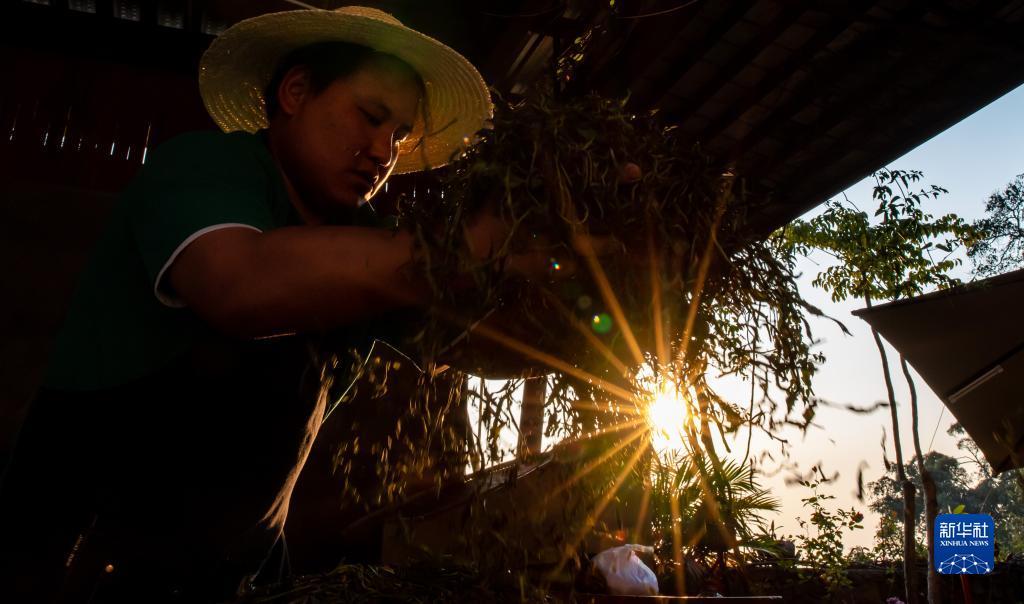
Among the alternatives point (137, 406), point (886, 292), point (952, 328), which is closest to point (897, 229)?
point (886, 292)

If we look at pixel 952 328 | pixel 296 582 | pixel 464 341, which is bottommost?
pixel 296 582

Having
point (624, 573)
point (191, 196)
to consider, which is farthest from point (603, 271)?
point (624, 573)

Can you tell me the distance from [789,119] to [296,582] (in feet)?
13.8

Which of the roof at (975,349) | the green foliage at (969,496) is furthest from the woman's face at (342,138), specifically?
the green foliage at (969,496)

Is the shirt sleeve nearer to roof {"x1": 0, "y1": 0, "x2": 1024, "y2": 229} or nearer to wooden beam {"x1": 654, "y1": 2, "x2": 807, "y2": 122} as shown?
roof {"x1": 0, "y1": 0, "x2": 1024, "y2": 229}

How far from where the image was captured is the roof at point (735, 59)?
3.39 metres

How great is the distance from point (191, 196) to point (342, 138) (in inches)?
14.6

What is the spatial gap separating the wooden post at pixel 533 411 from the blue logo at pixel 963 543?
9.73m

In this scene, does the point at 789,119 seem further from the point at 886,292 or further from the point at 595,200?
the point at 886,292

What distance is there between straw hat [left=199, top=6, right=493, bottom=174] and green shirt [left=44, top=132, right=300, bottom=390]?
0.40 m

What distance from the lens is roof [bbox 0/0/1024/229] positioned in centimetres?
339

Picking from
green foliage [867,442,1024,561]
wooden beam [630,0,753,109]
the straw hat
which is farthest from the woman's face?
green foliage [867,442,1024,561]

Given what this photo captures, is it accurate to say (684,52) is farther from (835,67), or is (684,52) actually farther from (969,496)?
(969,496)

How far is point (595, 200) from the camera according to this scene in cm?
83
